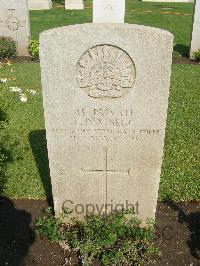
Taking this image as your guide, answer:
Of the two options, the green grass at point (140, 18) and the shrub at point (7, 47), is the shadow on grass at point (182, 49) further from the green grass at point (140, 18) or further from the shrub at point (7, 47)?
the shrub at point (7, 47)

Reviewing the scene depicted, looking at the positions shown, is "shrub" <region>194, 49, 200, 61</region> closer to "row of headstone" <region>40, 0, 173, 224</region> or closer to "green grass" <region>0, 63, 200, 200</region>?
"green grass" <region>0, 63, 200, 200</region>

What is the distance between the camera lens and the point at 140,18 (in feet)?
64.7

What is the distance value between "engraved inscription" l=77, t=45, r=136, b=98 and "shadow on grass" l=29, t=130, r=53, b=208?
6.89 ft

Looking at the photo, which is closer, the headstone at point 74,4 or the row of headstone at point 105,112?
the row of headstone at point 105,112

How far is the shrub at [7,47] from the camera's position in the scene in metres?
12.2

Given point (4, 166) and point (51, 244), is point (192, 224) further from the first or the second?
point (4, 166)

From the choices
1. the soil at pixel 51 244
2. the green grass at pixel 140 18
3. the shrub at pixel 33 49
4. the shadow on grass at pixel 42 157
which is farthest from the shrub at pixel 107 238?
the green grass at pixel 140 18

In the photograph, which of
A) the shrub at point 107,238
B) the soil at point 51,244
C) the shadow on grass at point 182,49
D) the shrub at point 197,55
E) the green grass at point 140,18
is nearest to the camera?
the shrub at point 107,238

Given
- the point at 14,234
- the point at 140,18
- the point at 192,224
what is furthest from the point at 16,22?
the point at 192,224

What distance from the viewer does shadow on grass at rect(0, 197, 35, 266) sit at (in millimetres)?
4102

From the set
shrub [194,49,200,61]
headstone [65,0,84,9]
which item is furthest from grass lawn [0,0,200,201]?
headstone [65,0,84,9]

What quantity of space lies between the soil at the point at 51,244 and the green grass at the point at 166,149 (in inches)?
11.1

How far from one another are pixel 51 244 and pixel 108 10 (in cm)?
432

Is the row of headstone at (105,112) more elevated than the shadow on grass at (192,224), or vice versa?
the row of headstone at (105,112)
